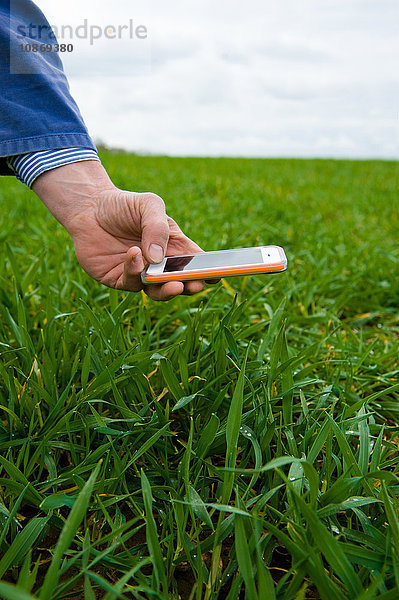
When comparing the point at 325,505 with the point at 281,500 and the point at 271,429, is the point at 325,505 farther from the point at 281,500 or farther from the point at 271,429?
the point at 271,429

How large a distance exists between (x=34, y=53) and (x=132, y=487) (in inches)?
45.4

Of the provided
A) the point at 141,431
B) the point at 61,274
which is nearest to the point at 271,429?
the point at 141,431

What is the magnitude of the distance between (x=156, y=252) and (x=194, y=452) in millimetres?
511

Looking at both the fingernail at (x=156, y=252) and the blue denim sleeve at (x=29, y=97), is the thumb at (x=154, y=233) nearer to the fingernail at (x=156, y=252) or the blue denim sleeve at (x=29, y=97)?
the fingernail at (x=156, y=252)

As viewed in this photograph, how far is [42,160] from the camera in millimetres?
1420

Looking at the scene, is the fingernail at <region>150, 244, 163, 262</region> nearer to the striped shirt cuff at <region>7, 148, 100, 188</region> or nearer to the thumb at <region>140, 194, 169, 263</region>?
the thumb at <region>140, 194, 169, 263</region>

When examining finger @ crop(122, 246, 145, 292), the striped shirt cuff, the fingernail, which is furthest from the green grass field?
the striped shirt cuff

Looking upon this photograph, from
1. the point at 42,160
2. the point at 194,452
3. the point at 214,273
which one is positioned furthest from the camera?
the point at 42,160

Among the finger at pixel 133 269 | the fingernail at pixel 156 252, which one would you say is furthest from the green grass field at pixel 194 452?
the fingernail at pixel 156 252

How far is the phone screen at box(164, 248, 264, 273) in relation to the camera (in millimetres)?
1316

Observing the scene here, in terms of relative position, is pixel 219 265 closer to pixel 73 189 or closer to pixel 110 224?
pixel 110 224

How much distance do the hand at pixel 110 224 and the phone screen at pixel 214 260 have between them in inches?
1.8

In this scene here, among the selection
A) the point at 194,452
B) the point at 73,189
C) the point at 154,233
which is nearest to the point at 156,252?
the point at 154,233

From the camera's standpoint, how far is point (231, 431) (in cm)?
103
